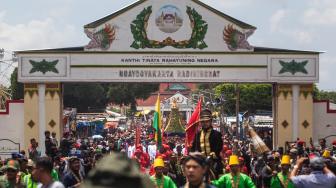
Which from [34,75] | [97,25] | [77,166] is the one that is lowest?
[77,166]

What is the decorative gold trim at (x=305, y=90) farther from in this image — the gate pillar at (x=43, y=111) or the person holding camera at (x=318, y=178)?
the person holding camera at (x=318, y=178)

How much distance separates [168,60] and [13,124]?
633 cm

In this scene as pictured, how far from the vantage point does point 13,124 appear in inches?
1194

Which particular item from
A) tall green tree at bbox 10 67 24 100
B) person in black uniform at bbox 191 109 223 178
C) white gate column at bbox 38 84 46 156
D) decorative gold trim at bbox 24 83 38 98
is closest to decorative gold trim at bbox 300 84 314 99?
white gate column at bbox 38 84 46 156

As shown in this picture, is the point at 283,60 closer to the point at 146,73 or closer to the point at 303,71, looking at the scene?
the point at 303,71

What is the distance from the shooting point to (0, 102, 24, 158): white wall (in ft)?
98.8

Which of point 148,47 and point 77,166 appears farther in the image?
point 148,47

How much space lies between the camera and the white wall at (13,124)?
3011 centimetres

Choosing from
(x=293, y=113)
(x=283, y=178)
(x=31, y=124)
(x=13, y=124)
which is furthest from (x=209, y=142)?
(x=13, y=124)

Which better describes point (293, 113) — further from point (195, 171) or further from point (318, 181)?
point (195, 171)

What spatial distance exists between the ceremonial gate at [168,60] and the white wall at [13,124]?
1.84 feet

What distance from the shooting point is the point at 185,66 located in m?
29.2

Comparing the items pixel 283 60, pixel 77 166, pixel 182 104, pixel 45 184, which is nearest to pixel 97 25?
pixel 283 60

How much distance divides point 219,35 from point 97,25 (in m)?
4.46
